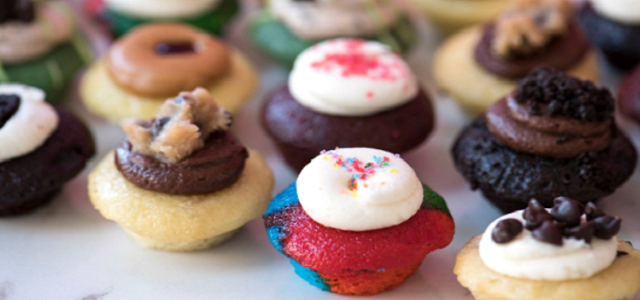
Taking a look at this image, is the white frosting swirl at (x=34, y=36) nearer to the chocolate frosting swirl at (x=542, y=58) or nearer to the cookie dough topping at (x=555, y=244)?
the chocolate frosting swirl at (x=542, y=58)

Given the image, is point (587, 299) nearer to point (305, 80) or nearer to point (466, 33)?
point (305, 80)

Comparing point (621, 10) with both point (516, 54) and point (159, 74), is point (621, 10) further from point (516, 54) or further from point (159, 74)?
point (159, 74)

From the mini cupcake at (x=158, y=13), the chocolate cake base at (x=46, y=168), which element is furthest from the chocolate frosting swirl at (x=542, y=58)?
the chocolate cake base at (x=46, y=168)

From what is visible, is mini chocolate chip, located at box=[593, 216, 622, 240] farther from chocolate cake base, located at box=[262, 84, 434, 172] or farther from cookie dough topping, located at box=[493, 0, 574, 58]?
cookie dough topping, located at box=[493, 0, 574, 58]

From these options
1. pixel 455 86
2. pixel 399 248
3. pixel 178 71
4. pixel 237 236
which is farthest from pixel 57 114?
pixel 455 86

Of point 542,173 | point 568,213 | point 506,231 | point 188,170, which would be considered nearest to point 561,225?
point 568,213

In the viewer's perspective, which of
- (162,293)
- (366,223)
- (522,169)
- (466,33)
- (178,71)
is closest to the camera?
(366,223)
